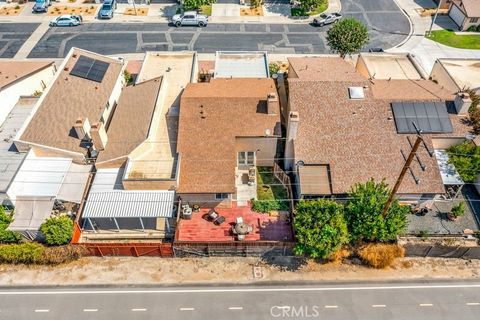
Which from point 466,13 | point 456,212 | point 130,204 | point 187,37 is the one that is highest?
point 466,13

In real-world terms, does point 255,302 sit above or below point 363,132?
below

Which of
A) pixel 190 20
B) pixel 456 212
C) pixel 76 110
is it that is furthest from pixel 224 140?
pixel 190 20

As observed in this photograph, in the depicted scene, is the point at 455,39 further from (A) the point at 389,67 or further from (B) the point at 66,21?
(B) the point at 66,21

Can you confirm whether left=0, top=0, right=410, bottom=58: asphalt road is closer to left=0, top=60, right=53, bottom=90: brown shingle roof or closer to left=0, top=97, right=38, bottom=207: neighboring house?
left=0, top=60, right=53, bottom=90: brown shingle roof

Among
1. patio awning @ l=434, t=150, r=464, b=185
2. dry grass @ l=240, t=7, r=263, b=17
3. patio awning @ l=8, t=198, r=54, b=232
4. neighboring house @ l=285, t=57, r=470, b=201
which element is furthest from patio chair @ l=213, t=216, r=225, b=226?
dry grass @ l=240, t=7, r=263, b=17

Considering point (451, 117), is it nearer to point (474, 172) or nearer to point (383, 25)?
point (474, 172)

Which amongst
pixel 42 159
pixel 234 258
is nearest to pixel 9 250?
pixel 42 159
